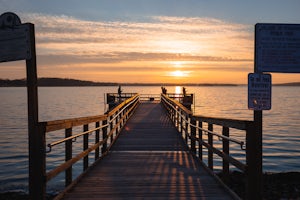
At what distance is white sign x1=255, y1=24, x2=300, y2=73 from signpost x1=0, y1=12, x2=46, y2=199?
2860 millimetres

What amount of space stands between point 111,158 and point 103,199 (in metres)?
3.96

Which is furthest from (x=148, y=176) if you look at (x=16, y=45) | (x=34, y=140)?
(x=16, y=45)

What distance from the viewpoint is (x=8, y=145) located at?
98.2ft

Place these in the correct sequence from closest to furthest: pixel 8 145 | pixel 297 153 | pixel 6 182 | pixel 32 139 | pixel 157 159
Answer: pixel 32 139 < pixel 157 159 < pixel 6 182 < pixel 297 153 < pixel 8 145

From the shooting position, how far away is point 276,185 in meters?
14.7

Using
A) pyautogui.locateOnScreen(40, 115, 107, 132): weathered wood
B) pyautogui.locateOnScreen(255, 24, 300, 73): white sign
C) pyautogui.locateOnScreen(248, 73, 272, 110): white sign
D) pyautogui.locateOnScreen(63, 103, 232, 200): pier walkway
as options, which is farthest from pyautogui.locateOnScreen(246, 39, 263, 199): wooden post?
pyautogui.locateOnScreen(40, 115, 107, 132): weathered wood

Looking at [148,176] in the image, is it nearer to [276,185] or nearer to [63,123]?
[63,123]

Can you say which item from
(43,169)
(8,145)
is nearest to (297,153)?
(8,145)

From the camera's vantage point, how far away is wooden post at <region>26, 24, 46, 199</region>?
16.5ft

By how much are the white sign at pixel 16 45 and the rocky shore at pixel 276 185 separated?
10018 millimetres

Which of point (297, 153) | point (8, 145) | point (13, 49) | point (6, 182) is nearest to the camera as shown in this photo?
point (13, 49)

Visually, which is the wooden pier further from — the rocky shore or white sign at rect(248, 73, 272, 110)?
the rocky shore

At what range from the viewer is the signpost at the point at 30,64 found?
484 centimetres

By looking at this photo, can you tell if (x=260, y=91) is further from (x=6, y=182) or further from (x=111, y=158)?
(x=6, y=182)
